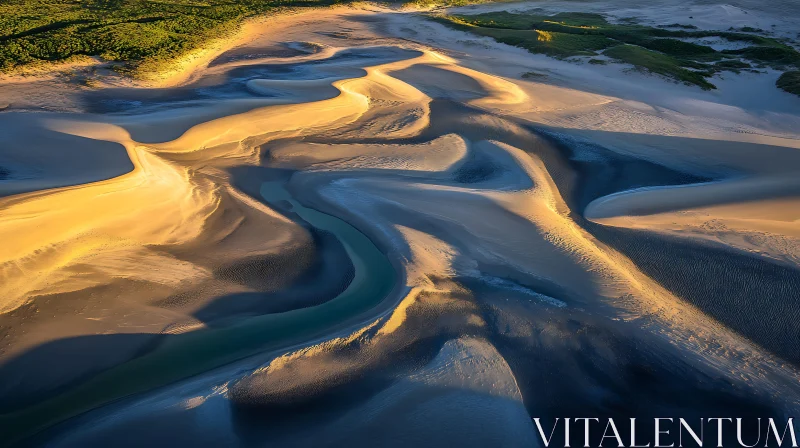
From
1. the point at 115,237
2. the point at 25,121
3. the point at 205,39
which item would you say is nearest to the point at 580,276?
the point at 115,237

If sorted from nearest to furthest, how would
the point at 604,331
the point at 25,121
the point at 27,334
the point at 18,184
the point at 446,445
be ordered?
the point at 446,445, the point at 27,334, the point at 604,331, the point at 18,184, the point at 25,121

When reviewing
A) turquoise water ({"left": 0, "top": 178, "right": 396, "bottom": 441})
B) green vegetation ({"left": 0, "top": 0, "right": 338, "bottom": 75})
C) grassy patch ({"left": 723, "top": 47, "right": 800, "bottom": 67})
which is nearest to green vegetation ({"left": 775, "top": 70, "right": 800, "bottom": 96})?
grassy patch ({"left": 723, "top": 47, "right": 800, "bottom": 67})

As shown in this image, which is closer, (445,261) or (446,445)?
(446,445)

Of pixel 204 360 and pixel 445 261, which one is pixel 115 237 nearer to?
pixel 204 360

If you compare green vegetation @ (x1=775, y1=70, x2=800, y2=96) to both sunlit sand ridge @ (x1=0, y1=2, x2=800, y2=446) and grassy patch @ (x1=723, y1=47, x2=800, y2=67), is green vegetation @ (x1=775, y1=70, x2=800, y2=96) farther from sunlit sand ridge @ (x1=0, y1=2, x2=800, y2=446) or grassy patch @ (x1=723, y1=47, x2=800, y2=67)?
sunlit sand ridge @ (x1=0, y1=2, x2=800, y2=446)

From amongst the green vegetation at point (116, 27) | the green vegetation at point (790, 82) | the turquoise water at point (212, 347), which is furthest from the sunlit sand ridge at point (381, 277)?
the green vegetation at point (116, 27)

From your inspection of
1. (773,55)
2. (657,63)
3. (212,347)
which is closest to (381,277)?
(212,347)
